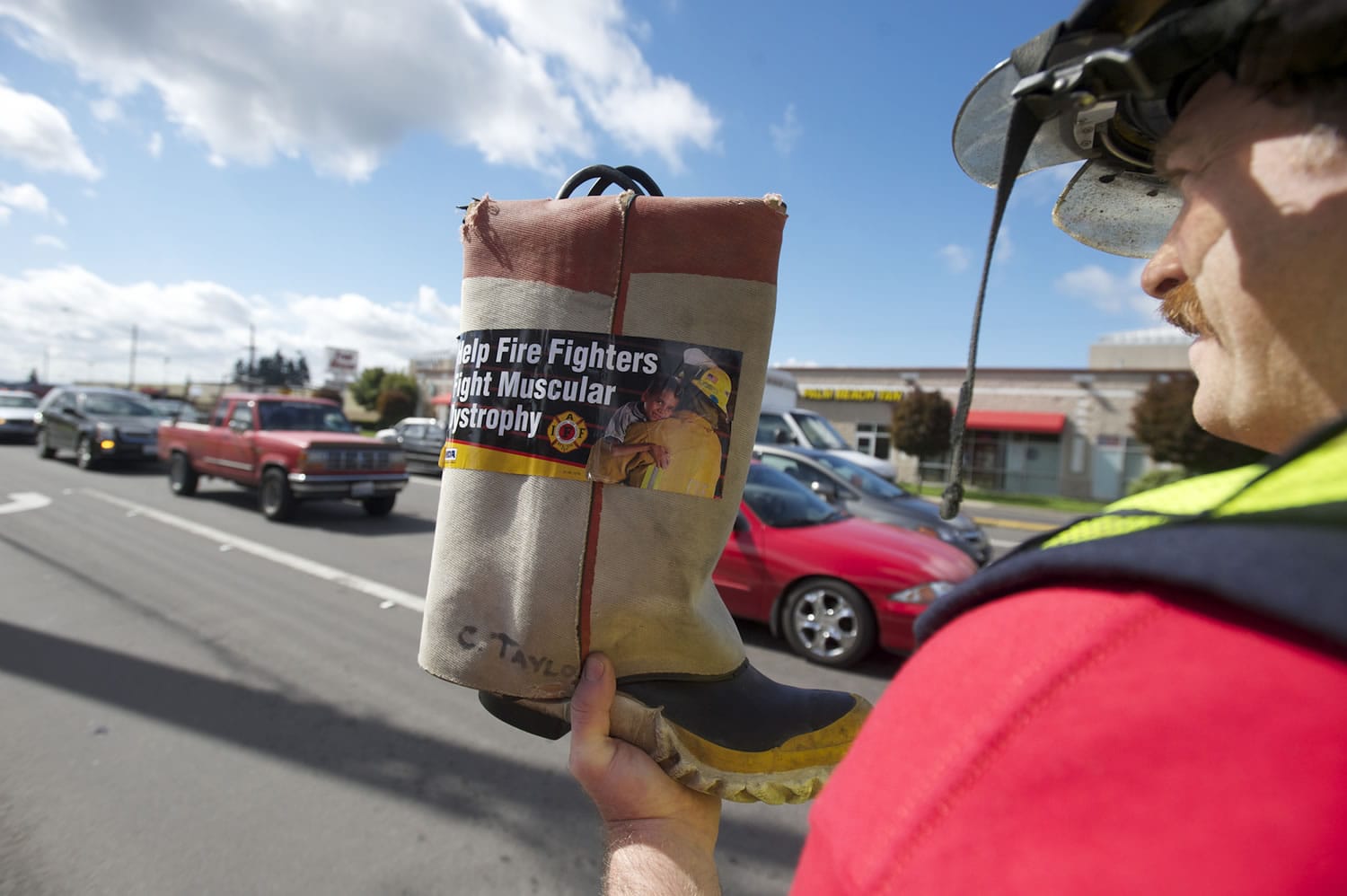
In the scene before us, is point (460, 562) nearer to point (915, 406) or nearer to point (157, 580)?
point (157, 580)

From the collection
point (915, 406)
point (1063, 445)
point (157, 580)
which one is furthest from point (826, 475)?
point (1063, 445)

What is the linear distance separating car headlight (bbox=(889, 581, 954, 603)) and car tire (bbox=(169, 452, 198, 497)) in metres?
11.1

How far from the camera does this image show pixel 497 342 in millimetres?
1240

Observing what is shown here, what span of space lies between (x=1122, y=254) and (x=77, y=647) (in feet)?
19.9

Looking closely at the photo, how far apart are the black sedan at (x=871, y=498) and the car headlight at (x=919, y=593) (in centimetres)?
250

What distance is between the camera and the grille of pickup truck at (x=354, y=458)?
9.71 metres

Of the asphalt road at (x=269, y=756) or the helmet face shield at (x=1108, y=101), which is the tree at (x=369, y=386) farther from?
the helmet face shield at (x=1108, y=101)

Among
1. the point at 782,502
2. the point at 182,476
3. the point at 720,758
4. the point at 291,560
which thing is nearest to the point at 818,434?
the point at 782,502

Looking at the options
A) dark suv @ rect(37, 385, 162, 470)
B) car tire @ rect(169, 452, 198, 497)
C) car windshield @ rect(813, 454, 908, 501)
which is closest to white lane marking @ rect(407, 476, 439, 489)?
car tire @ rect(169, 452, 198, 497)

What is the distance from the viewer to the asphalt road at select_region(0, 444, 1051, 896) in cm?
272

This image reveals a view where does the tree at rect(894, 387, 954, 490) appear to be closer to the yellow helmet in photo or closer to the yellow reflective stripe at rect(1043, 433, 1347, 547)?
the yellow helmet in photo

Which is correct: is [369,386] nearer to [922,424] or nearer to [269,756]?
[922,424]

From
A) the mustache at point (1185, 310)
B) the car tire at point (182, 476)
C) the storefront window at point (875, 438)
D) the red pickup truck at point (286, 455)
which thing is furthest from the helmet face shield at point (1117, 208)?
the storefront window at point (875, 438)

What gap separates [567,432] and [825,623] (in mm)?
4628
